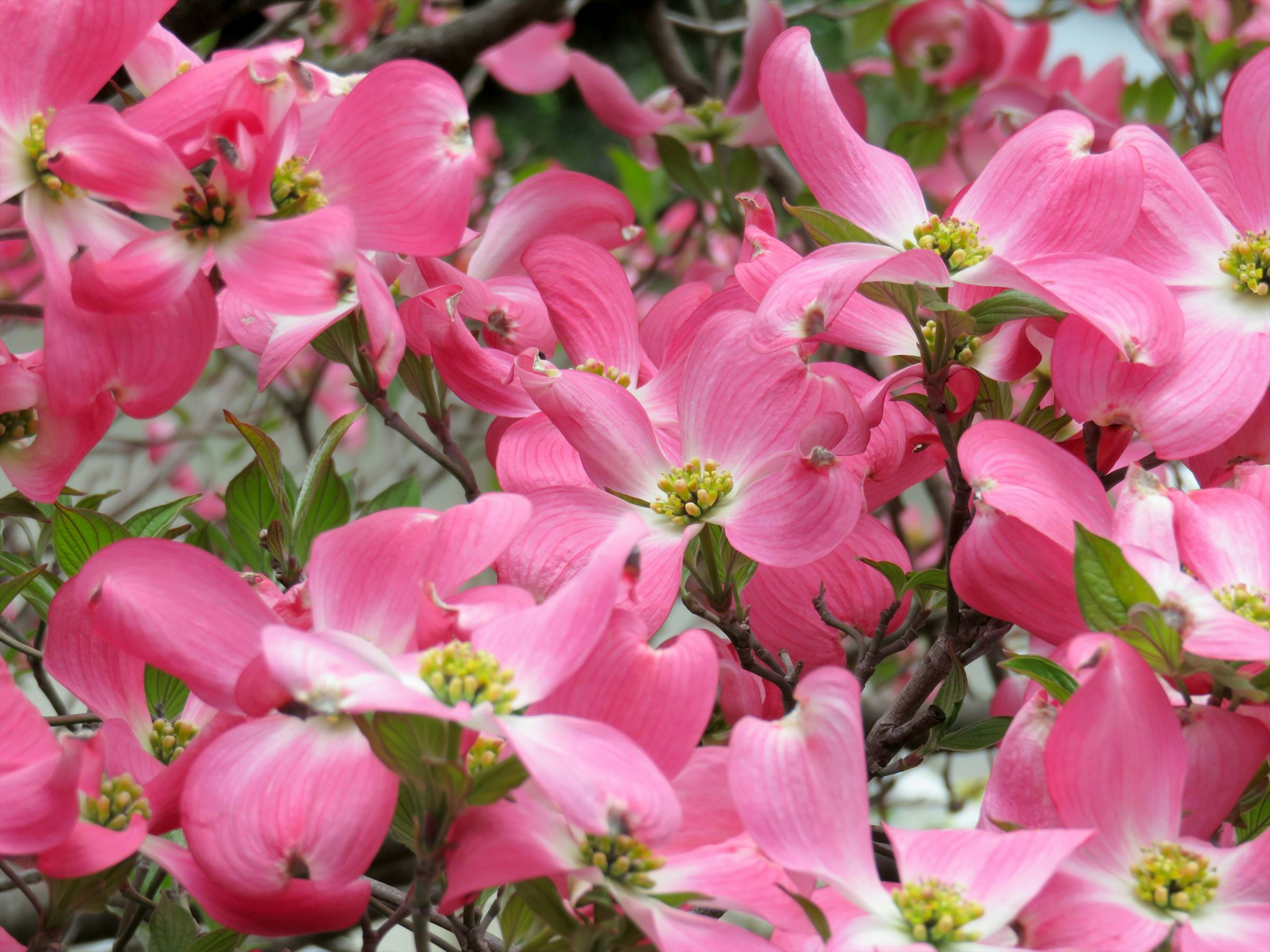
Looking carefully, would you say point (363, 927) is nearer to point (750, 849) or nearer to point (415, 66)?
point (750, 849)

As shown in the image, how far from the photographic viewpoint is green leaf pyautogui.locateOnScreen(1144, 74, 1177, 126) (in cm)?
143

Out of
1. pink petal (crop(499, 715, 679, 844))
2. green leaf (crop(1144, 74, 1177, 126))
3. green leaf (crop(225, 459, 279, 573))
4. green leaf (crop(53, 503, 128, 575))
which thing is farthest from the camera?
green leaf (crop(1144, 74, 1177, 126))

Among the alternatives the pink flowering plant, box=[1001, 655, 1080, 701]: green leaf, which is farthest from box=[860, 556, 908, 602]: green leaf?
box=[1001, 655, 1080, 701]: green leaf

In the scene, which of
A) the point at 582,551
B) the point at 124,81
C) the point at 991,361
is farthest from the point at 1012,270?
the point at 124,81

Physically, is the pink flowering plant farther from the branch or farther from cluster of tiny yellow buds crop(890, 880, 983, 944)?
the branch

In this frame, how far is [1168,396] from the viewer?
452 millimetres

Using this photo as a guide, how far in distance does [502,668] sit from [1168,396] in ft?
→ 0.89

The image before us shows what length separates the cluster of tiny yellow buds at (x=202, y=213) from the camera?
1.37 ft

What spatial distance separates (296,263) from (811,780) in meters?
0.24

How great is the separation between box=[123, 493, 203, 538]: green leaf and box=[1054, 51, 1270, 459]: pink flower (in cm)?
42

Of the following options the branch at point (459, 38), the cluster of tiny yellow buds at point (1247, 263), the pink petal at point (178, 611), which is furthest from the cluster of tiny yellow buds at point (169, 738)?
Result: the branch at point (459, 38)

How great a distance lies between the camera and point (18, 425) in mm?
483

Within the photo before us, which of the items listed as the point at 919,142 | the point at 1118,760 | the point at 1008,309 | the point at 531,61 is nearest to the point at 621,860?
the point at 1118,760

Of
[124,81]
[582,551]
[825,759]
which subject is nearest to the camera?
[825,759]
